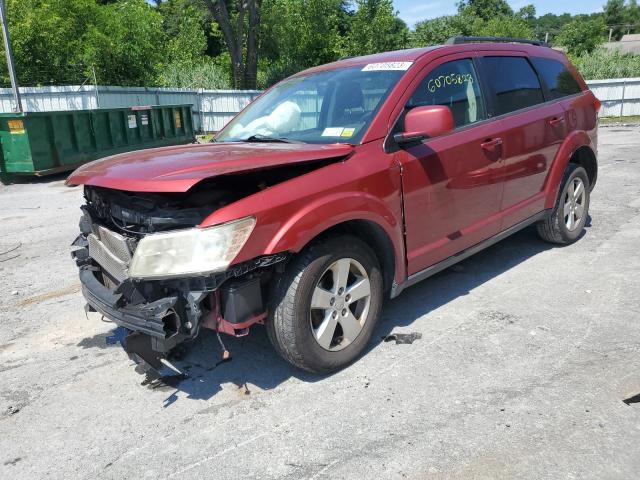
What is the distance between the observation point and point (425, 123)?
3457 millimetres

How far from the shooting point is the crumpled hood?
2758 mm

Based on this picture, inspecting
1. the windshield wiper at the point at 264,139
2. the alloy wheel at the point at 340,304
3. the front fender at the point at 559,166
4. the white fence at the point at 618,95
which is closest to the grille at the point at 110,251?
the alloy wheel at the point at 340,304

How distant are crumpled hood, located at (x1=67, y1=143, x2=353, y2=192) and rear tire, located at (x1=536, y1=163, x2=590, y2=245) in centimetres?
293

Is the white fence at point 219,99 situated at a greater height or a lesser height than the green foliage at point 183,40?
lesser

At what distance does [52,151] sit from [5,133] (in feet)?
3.10

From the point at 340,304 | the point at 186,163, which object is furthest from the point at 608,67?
the point at 186,163

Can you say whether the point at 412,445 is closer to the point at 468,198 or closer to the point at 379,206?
the point at 379,206

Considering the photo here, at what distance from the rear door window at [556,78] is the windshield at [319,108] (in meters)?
2.05

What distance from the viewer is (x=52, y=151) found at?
11992 millimetres

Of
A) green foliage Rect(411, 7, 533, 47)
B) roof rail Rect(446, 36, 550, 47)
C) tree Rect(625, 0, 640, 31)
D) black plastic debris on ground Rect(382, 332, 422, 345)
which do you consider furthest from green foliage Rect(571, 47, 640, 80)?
tree Rect(625, 0, 640, 31)

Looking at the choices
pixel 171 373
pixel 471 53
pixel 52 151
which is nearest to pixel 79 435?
pixel 171 373

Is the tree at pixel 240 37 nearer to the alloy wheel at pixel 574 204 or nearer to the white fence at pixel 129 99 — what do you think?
the white fence at pixel 129 99

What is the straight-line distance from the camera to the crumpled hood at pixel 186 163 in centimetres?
276

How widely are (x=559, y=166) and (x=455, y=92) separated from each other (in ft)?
5.36
